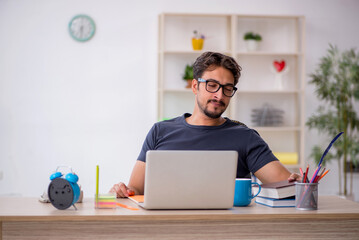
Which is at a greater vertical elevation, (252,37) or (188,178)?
(252,37)

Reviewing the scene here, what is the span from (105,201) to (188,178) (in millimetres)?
304

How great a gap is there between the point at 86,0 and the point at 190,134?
298cm

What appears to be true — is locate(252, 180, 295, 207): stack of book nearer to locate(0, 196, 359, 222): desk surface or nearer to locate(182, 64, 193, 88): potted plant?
locate(0, 196, 359, 222): desk surface

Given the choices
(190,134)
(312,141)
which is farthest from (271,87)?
(190,134)

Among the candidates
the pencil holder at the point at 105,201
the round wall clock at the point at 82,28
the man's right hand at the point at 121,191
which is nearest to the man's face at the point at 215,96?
the man's right hand at the point at 121,191

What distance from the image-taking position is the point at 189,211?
1.59 metres

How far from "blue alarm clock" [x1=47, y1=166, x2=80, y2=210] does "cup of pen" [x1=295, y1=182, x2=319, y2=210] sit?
75 centimetres

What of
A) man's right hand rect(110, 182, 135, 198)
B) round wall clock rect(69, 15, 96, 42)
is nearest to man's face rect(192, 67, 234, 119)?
man's right hand rect(110, 182, 135, 198)

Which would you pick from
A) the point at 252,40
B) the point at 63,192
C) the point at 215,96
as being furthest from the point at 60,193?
the point at 252,40

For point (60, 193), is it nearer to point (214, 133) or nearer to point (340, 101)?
point (214, 133)

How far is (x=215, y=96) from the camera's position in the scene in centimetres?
Answer: 223

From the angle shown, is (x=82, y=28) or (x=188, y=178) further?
(x=82, y=28)

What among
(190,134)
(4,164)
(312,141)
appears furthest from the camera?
(312,141)

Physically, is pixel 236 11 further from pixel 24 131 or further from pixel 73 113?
pixel 24 131
